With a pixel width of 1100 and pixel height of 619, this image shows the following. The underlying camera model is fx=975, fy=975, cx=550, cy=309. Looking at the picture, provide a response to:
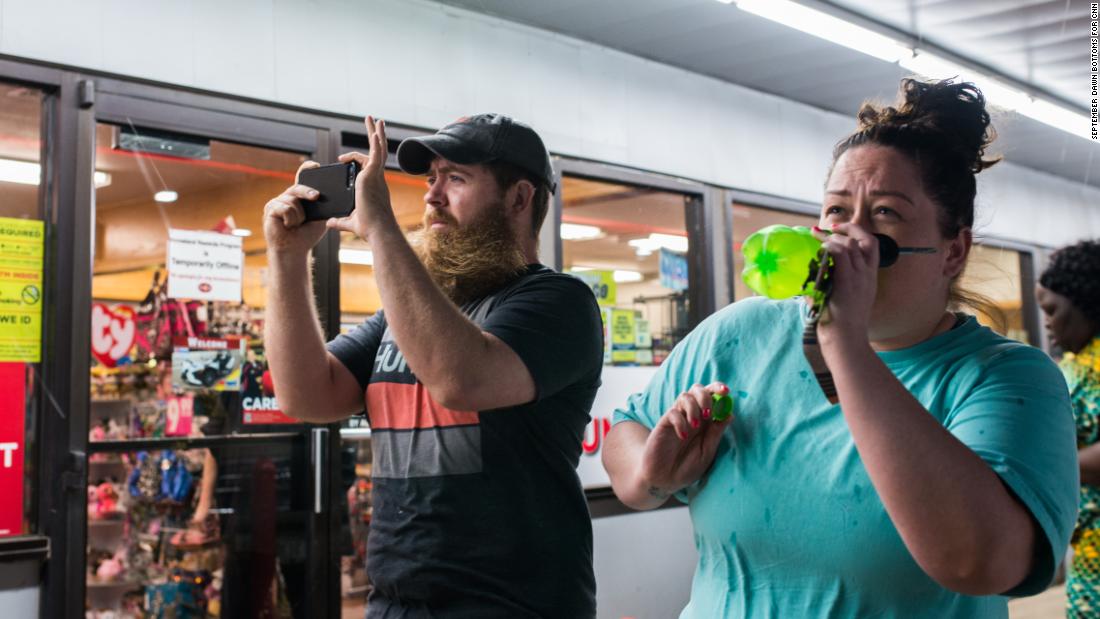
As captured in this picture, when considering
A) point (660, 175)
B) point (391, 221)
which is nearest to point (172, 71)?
point (391, 221)

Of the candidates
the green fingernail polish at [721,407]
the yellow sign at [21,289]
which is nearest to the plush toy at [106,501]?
the yellow sign at [21,289]

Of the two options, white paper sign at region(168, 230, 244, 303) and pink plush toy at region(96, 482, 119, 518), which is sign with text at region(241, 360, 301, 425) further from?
pink plush toy at region(96, 482, 119, 518)

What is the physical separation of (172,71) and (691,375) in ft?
9.54

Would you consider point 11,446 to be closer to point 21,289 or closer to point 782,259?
point 21,289

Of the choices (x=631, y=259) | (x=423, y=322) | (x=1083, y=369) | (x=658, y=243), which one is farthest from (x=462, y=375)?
(x=658, y=243)

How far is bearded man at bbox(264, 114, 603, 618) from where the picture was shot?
159 cm

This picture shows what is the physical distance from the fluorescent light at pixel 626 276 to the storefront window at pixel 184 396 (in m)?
2.01

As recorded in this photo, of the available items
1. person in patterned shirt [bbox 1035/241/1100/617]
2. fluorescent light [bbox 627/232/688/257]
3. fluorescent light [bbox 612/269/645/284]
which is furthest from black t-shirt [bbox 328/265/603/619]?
fluorescent light [bbox 627/232/688/257]

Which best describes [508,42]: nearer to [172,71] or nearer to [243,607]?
[172,71]

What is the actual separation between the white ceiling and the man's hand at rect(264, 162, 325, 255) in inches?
117

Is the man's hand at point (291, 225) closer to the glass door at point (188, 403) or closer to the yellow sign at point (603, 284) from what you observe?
the glass door at point (188, 403)

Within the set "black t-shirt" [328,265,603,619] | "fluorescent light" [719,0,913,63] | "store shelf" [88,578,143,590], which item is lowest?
"store shelf" [88,578,143,590]

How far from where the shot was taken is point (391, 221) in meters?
1.64

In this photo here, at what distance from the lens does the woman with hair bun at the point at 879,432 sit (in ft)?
3.38
